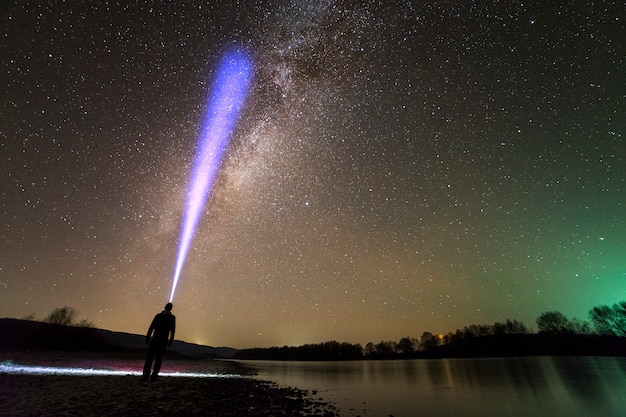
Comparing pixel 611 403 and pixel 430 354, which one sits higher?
pixel 430 354

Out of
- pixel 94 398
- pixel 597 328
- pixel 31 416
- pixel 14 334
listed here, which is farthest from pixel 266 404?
pixel 597 328

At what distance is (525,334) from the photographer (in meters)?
157

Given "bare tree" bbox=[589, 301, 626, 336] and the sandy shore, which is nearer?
the sandy shore

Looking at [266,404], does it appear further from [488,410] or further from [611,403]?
[611,403]

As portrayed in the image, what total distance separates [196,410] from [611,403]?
26029 mm

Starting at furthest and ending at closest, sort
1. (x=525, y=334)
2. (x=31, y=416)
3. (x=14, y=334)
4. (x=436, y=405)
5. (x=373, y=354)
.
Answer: (x=373, y=354) → (x=525, y=334) → (x=14, y=334) → (x=436, y=405) → (x=31, y=416)

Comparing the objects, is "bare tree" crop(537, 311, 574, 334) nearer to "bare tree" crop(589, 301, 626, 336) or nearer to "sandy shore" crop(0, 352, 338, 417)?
"bare tree" crop(589, 301, 626, 336)

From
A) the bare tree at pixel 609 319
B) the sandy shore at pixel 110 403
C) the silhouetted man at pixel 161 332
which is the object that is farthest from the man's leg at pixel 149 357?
the bare tree at pixel 609 319

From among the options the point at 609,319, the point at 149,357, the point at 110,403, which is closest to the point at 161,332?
the point at 149,357

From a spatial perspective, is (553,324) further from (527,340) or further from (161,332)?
(161,332)

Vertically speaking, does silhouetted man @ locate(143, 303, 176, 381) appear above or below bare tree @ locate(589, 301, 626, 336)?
below

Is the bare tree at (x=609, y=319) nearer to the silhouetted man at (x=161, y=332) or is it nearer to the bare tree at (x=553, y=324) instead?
the bare tree at (x=553, y=324)

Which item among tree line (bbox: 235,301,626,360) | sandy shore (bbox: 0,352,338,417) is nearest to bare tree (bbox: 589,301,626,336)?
tree line (bbox: 235,301,626,360)

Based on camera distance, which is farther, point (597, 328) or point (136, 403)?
point (597, 328)
